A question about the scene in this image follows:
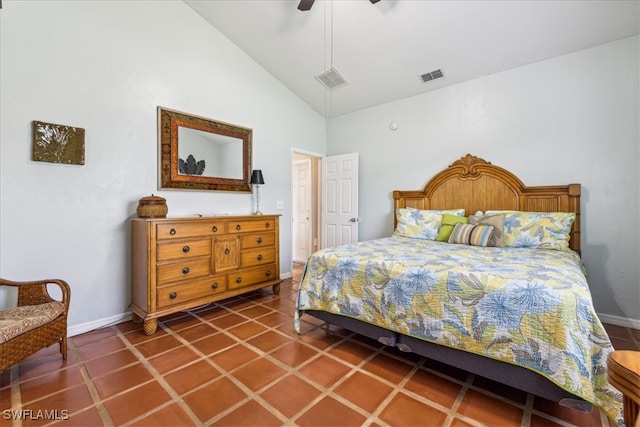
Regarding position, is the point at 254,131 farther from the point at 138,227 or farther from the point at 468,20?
the point at 468,20

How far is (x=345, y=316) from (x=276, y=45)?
11.1 ft

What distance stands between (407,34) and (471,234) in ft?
7.44

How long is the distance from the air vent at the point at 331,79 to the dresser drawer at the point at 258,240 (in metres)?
2.31

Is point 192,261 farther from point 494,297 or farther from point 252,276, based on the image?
point 494,297

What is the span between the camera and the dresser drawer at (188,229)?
2643mm

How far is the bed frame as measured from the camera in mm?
1571

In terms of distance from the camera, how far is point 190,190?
3332mm

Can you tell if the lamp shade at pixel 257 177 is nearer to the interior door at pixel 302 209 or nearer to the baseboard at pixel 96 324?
the interior door at pixel 302 209

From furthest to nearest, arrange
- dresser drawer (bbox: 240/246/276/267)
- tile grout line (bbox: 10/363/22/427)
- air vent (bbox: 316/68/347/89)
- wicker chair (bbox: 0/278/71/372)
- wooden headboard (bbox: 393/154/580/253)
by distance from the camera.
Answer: air vent (bbox: 316/68/347/89), dresser drawer (bbox: 240/246/276/267), wooden headboard (bbox: 393/154/580/253), wicker chair (bbox: 0/278/71/372), tile grout line (bbox: 10/363/22/427)

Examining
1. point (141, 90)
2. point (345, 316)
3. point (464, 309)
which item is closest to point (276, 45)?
point (141, 90)

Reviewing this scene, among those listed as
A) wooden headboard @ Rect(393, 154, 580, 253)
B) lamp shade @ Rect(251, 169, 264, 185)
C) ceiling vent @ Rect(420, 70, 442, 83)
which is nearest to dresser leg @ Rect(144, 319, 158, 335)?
lamp shade @ Rect(251, 169, 264, 185)

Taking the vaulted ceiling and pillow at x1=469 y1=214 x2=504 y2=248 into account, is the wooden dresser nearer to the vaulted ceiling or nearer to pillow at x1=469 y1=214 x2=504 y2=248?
the vaulted ceiling

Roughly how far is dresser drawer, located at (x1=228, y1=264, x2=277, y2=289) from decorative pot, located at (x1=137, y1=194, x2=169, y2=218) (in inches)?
39.6

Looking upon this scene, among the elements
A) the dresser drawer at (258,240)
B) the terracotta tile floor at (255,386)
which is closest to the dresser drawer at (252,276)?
the dresser drawer at (258,240)
